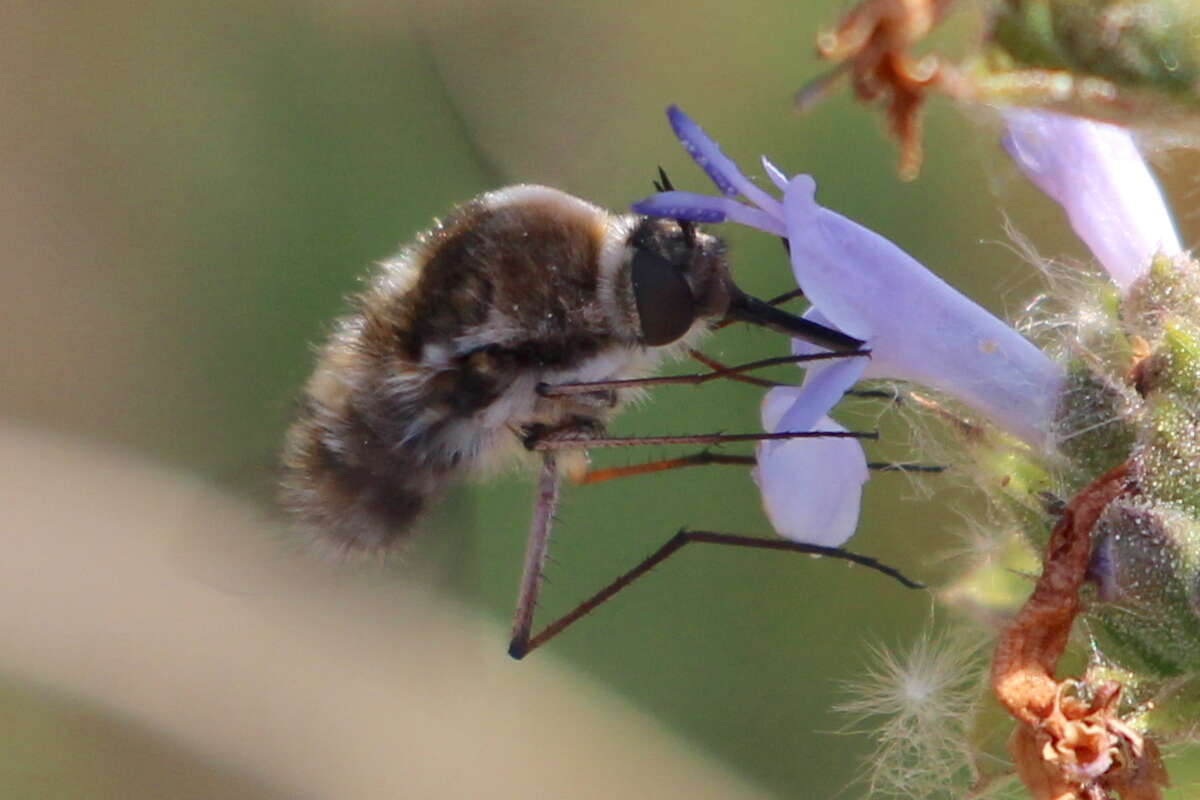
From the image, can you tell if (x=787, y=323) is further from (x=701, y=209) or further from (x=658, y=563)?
(x=658, y=563)

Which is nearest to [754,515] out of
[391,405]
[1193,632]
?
[391,405]

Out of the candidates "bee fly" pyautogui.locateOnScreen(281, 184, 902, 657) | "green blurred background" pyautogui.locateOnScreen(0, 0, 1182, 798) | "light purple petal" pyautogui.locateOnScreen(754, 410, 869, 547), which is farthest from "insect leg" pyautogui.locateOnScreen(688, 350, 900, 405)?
"green blurred background" pyautogui.locateOnScreen(0, 0, 1182, 798)

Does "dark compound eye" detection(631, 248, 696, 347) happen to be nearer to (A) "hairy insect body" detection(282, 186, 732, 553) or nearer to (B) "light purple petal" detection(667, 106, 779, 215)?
(A) "hairy insect body" detection(282, 186, 732, 553)

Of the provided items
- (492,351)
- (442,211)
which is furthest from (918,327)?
(442,211)

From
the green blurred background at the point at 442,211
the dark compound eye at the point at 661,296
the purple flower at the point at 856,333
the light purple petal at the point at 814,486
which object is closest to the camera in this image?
the purple flower at the point at 856,333

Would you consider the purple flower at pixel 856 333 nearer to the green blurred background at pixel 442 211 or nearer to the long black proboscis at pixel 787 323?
the long black proboscis at pixel 787 323

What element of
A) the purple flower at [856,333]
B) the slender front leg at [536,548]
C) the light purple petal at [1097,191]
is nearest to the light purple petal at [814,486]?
the purple flower at [856,333]

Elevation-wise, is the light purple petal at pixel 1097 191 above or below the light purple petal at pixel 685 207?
above
